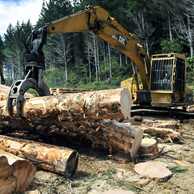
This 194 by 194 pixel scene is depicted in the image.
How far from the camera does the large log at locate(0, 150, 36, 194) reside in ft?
6.37

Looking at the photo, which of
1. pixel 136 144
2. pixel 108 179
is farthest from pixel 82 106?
pixel 136 144

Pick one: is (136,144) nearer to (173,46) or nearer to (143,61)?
Answer: (143,61)

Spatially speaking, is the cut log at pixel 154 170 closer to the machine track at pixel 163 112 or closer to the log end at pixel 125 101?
the log end at pixel 125 101

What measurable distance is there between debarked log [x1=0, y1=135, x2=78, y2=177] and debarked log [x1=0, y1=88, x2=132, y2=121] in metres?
0.55

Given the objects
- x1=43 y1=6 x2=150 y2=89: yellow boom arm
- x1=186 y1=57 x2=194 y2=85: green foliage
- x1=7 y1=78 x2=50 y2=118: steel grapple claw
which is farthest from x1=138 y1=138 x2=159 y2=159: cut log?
x1=186 y1=57 x2=194 y2=85: green foliage

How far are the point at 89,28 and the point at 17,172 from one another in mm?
4083

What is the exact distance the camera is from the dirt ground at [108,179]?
93.7 inches

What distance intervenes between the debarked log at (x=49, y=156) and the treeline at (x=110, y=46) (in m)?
16.9

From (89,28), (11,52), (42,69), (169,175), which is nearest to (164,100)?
(89,28)

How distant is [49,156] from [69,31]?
304cm

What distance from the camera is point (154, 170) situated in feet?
9.33

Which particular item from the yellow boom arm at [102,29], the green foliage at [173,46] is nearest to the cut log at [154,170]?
the yellow boom arm at [102,29]

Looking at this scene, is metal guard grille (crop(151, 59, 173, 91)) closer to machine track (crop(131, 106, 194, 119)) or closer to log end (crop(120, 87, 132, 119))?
machine track (crop(131, 106, 194, 119))

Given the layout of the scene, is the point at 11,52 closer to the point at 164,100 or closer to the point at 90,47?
the point at 90,47
